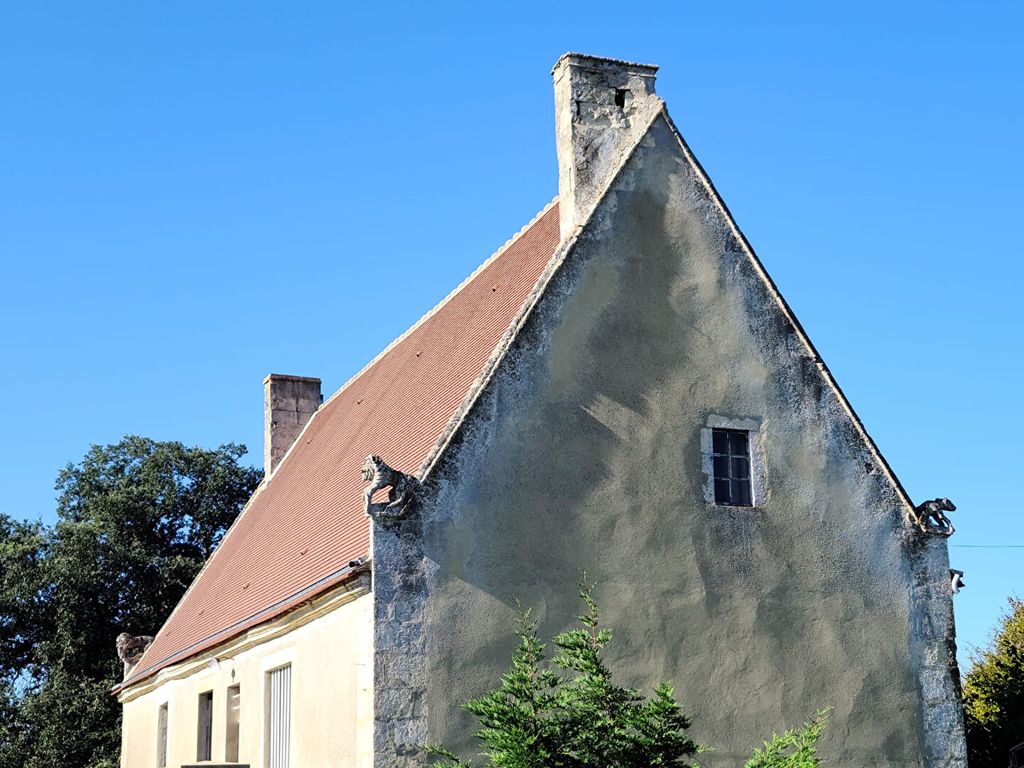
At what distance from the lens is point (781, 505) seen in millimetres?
15055

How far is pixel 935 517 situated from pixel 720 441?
2703 mm

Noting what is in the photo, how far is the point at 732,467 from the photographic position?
15055 millimetres

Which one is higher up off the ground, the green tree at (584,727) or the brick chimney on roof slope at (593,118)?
the brick chimney on roof slope at (593,118)

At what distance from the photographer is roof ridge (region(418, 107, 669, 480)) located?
45.3 feet

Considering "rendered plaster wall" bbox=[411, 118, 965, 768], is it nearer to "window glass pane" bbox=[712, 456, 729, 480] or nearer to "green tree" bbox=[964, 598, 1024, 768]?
"window glass pane" bbox=[712, 456, 729, 480]

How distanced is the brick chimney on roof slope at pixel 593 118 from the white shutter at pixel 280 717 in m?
5.89

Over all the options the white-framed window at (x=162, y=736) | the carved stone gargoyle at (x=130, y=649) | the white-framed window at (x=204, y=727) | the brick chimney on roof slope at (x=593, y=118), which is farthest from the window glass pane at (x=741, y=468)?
the carved stone gargoyle at (x=130, y=649)

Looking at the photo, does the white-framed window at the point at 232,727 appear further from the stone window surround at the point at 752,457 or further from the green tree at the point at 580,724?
the stone window surround at the point at 752,457

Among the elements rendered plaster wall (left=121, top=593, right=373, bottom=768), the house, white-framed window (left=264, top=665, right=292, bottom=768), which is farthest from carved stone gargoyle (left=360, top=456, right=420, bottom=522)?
white-framed window (left=264, top=665, right=292, bottom=768)

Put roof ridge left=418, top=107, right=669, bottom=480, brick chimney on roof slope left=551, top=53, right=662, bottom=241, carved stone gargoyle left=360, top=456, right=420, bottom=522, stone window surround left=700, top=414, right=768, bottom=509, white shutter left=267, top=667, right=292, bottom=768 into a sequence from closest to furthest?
carved stone gargoyle left=360, top=456, right=420, bottom=522 < roof ridge left=418, top=107, right=669, bottom=480 < stone window surround left=700, top=414, right=768, bottom=509 < brick chimney on roof slope left=551, top=53, right=662, bottom=241 < white shutter left=267, top=667, right=292, bottom=768

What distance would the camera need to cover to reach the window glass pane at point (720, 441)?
49.3 feet

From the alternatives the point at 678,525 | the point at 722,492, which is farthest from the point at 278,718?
the point at 722,492

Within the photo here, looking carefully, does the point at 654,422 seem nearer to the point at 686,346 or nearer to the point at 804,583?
the point at 686,346

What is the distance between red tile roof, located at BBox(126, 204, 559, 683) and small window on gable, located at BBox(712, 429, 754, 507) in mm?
2632
